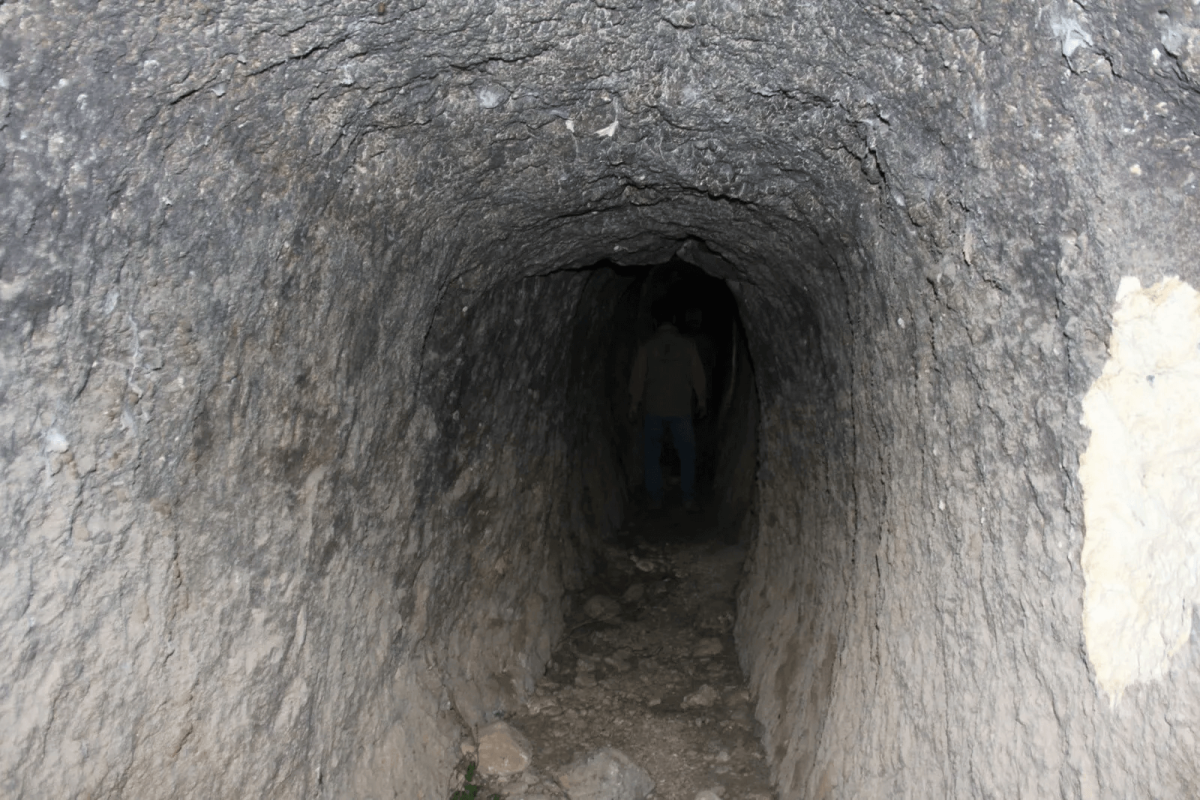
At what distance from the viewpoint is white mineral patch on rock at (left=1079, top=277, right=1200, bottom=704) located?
4.86 ft

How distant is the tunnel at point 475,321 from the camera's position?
154 centimetres

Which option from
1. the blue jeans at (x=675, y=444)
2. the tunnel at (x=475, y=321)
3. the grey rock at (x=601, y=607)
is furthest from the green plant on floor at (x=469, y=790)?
the blue jeans at (x=675, y=444)

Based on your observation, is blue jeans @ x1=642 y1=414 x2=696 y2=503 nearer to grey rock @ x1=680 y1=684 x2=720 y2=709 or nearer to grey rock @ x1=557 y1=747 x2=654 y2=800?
grey rock @ x1=680 y1=684 x2=720 y2=709

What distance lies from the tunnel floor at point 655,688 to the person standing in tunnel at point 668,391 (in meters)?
1.23

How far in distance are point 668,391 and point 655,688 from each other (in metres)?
3.08

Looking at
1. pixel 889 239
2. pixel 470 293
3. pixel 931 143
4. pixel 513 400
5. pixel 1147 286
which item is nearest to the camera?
pixel 1147 286

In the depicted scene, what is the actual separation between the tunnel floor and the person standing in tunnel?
1.23 meters

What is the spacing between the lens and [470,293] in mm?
3324

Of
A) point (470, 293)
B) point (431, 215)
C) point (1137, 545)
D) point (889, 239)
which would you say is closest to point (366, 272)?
point (431, 215)

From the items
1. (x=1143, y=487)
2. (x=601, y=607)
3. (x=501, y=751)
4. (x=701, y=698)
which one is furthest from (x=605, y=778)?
(x=1143, y=487)

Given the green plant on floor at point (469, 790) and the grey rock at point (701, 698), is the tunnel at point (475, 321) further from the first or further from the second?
the grey rock at point (701, 698)

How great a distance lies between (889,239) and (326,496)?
175 cm

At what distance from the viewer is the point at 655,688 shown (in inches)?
174

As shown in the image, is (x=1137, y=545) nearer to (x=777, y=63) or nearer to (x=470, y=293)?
(x=777, y=63)
